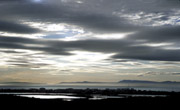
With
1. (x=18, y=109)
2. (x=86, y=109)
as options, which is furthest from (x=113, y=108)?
(x=18, y=109)

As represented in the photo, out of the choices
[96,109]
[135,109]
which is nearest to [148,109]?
[135,109]

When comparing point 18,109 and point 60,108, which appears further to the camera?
point 60,108

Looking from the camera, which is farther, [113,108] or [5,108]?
[113,108]

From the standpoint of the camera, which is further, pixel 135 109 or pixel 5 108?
pixel 135 109

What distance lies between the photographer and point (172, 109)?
40.8 meters

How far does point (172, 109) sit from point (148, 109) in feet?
13.7

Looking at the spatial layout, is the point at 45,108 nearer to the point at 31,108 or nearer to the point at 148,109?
the point at 31,108

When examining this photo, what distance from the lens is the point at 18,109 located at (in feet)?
125

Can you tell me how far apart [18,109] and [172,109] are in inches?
1024

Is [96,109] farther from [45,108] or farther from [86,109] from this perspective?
[45,108]

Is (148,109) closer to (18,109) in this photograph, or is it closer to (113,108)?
(113,108)

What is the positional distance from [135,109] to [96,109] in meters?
6.84

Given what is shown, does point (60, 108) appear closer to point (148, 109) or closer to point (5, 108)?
point (5, 108)

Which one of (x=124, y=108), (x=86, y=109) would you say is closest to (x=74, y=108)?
(x=86, y=109)
